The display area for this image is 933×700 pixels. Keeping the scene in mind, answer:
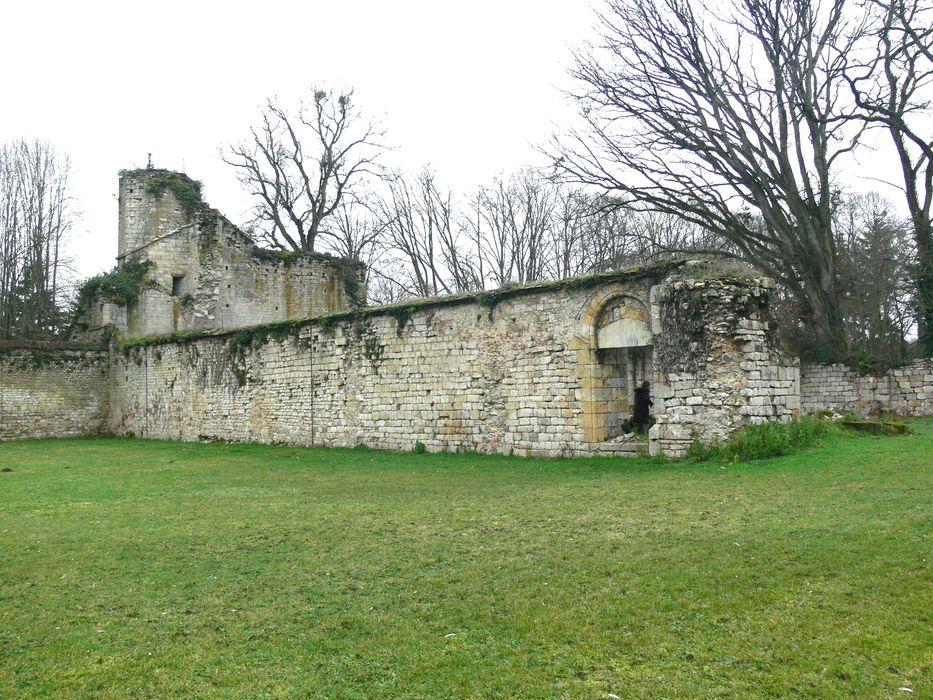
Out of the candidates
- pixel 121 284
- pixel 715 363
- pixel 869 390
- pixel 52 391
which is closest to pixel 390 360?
pixel 715 363

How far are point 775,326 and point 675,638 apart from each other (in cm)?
962

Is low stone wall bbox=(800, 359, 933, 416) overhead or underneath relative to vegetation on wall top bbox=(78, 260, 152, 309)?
underneath

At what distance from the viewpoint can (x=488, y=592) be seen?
546 cm

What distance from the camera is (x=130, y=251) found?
2941cm

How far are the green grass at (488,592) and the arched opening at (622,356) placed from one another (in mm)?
4127

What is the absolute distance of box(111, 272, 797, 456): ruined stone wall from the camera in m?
12.6

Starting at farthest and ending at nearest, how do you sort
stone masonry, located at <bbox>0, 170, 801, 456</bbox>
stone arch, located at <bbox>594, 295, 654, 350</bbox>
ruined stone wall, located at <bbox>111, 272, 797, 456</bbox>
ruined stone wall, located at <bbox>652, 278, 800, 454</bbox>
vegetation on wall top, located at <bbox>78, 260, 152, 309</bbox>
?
1. vegetation on wall top, located at <bbox>78, 260, 152, 309</bbox>
2. stone arch, located at <bbox>594, 295, 654, 350</bbox>
3. stone masonry, located at <bbox>0, 170, 801, 456</bbox>
4. ruined stone wall, located at <bbox>111, 272, 797, 456</bbox>
5. ruined stone wall, located at <bbox>652, 278, 800, 454</bbox>

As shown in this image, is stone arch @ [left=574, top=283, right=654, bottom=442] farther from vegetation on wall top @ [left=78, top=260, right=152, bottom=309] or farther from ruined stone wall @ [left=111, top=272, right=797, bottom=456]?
vegetation on wall top @ [left=78, top=260, right=152, bottom=309]

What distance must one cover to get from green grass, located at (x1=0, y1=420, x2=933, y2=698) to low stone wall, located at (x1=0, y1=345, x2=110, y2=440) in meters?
18.4

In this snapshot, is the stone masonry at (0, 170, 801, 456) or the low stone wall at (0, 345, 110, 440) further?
the low stone wall at (0, 345, 110, 440)

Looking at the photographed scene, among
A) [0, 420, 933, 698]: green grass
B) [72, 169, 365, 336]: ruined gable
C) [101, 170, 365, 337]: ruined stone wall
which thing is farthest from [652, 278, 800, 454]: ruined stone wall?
[72, 169, 365, 336]: ruined gable

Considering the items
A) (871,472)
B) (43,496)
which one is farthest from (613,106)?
(43,496)

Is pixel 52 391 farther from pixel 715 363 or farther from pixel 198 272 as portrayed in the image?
pixel 715 363

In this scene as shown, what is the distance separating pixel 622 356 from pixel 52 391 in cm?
2102
